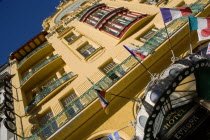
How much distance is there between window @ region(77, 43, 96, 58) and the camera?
2008cm

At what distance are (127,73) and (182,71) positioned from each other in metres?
5.35

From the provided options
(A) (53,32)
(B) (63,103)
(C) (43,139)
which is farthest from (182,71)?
(A) (53,32)

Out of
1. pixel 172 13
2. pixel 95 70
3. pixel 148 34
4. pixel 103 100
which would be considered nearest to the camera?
pixel 103 100

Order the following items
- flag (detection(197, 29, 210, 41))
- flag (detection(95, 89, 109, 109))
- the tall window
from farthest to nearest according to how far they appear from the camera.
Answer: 1. the tall window
2. flag (detection(197, 29, 210, 41))
3. flag (detection(95, 89, 109, 109))

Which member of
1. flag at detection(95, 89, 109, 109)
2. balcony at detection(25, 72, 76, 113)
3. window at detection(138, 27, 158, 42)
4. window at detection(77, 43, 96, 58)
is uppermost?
window at detection(77, 43, 96, 58)

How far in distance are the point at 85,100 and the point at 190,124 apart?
6903mm

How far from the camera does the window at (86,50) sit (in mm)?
20081

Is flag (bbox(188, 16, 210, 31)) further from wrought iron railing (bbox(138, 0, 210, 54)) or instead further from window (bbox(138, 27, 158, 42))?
window (bbox(138, 27, 158, 42))

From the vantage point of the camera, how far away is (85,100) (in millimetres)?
13305

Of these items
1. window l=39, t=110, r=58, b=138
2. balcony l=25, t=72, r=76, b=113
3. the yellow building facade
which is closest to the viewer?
the yellow building facade

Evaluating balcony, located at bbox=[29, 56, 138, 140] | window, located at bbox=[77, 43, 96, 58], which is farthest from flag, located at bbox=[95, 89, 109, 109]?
window, located at bbox=[77, 43, 96, 58]

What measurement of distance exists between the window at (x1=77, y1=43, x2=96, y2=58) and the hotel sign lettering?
12687mm

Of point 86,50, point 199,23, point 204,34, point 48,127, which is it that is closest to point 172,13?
point 199,23

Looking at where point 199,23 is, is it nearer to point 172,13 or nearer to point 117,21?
point 172,13
